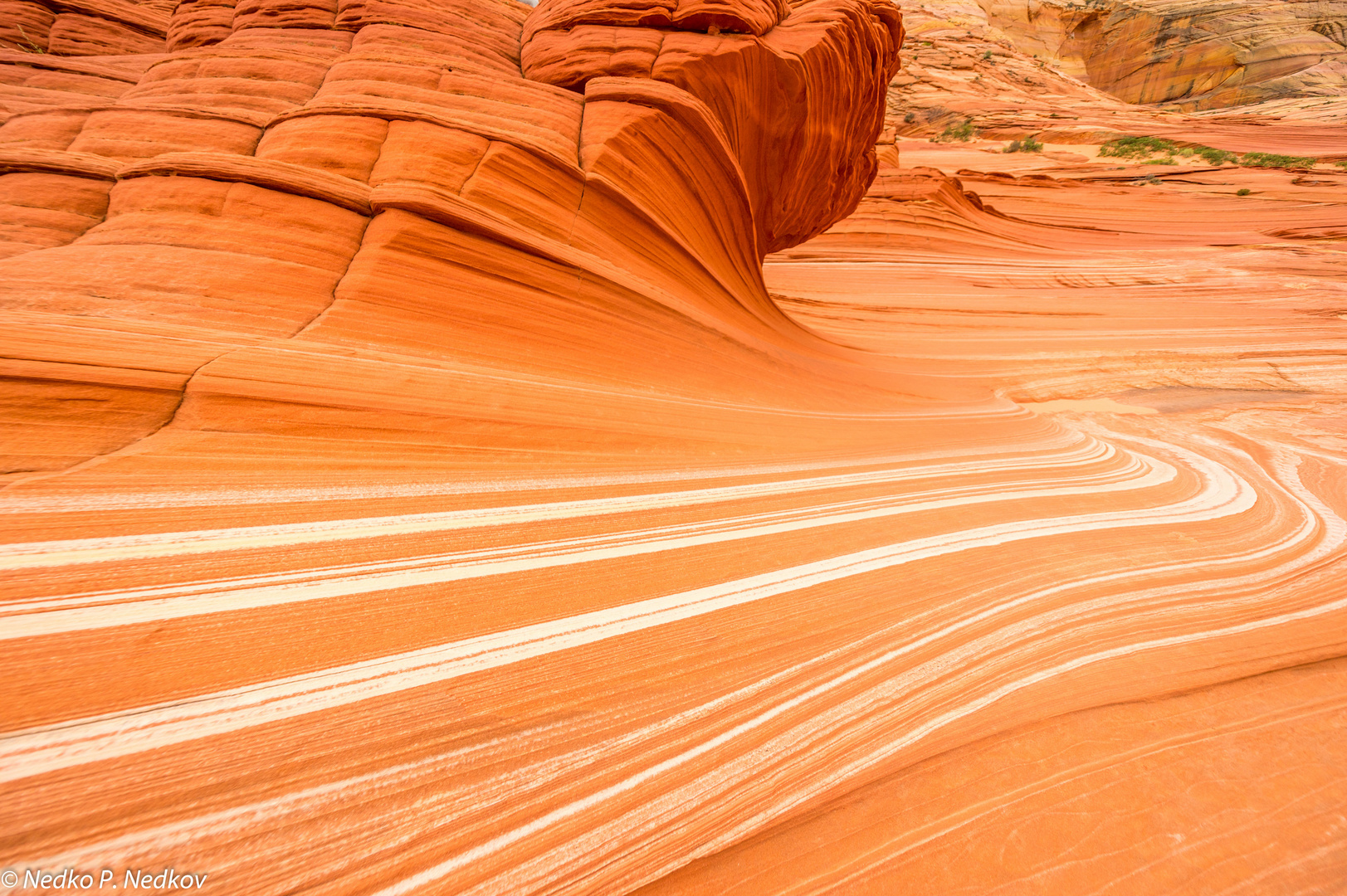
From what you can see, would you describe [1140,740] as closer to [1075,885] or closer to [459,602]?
[1075,885]

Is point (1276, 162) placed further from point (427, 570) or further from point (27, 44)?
point (27, 44)

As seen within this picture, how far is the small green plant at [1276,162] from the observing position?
40.4 feet

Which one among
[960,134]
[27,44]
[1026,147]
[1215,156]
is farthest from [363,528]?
[960,134]

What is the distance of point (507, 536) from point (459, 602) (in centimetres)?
24

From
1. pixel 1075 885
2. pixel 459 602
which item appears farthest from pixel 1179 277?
pixel 459 602

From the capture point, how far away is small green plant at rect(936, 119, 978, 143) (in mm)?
17109

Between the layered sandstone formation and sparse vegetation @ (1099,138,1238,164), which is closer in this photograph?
the layered sandstone formation

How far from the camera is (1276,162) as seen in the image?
12461 millimetres

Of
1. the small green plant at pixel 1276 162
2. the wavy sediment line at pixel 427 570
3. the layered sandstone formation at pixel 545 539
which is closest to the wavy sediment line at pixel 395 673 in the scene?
the layered sandstone formation at pixel 545 539

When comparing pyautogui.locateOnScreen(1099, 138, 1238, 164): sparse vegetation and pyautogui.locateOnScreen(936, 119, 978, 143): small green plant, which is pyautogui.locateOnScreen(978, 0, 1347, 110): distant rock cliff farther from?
pyautogui.locateOnScreen(936, 119, 978, 143): small green plant

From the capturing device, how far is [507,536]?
4.58 ft

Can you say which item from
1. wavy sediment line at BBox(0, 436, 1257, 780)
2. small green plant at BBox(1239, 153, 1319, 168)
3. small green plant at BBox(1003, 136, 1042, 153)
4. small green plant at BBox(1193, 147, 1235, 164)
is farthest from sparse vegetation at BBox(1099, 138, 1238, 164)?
wavy sediment line at BBox(0, 436, 1257, 780)

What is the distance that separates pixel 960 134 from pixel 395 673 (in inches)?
844

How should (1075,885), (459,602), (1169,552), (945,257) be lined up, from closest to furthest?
(1075,885)
(459,602)
(1169,552)
(945,257)
